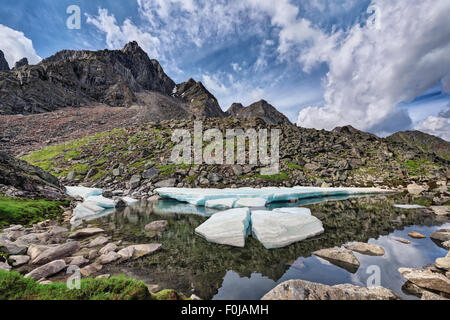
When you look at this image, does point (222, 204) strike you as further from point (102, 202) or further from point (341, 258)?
point (341, 258)

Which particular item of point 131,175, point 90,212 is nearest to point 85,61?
point 131,175

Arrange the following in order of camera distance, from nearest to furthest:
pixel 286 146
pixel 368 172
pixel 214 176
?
pixel 214 176
pixel 368 172
pixel 286 146

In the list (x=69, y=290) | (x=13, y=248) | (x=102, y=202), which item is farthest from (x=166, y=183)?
(x=69, y=290)

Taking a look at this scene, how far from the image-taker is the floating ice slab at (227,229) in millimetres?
12491

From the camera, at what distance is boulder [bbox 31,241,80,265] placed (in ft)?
29.9

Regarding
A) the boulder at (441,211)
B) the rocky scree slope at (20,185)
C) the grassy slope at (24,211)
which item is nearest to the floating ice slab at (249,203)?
the boulder at (441,211)

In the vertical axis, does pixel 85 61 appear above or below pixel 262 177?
above

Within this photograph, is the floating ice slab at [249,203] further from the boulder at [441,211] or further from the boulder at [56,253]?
the boulder at [441,211]

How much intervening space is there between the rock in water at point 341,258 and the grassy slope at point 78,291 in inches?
330

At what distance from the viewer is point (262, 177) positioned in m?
47.0
